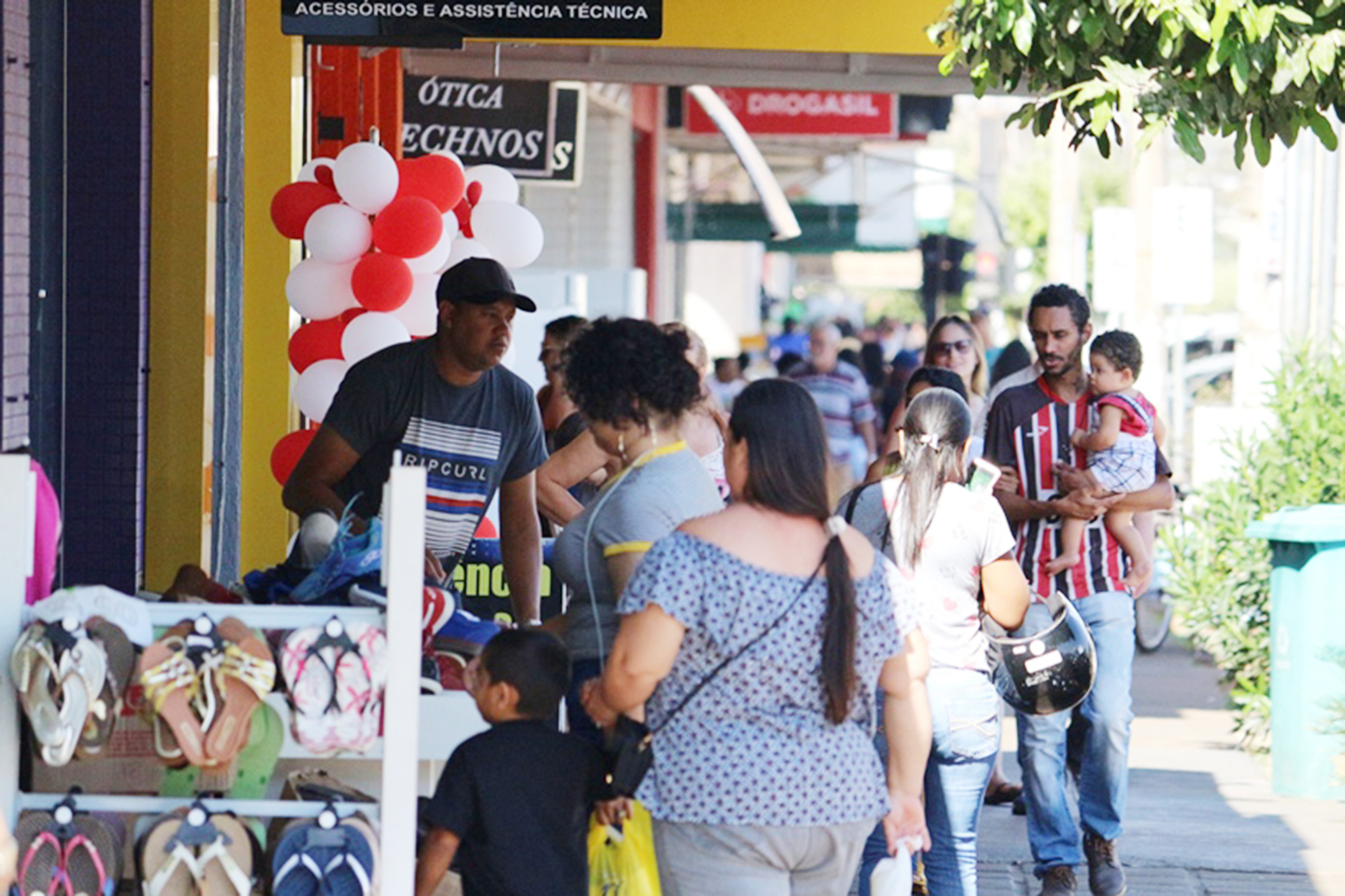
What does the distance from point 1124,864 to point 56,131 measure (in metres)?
4.64

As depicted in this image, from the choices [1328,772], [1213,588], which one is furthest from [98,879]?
[1213,588]

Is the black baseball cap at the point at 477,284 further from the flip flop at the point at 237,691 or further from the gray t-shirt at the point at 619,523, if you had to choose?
the flip flop at the point at 237,691

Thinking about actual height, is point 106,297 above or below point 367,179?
below

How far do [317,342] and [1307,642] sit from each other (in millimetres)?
4461

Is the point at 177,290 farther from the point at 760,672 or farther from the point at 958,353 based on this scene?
the point at 760,672

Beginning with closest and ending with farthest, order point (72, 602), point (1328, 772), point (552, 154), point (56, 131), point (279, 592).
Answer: point (72, 602)
point (279, 592)
point (56, 131)
point (1328, 772)
point (552, 154)

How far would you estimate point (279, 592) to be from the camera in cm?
488

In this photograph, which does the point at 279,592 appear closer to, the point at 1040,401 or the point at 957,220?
the point at 1040,401

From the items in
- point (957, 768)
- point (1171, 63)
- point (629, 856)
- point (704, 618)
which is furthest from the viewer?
point (957, 768)

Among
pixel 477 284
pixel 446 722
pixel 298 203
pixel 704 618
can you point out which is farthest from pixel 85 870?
pixel 298 203

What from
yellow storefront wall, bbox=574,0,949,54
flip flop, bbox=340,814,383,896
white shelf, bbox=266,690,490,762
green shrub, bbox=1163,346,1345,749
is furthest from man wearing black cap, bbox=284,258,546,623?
green shrub, bbox=1163,346,1345,749

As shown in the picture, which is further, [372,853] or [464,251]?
→ [464,251]

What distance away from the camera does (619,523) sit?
472cm

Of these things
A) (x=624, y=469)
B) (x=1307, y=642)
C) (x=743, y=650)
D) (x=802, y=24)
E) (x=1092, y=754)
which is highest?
(x=802, y=24)
